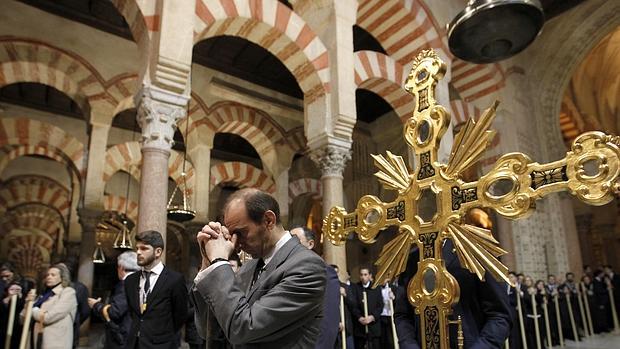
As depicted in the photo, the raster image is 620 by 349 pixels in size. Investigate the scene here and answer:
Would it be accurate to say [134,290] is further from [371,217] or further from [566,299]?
[566,299]

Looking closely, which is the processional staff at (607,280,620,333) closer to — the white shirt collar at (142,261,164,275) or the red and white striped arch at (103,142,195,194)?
the red and white striped arch at (103,142,195,194)

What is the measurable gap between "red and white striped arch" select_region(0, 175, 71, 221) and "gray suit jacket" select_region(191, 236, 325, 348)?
1270 centimetres

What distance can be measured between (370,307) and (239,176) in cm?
577

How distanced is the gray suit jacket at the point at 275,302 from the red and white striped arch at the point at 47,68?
23.3ft

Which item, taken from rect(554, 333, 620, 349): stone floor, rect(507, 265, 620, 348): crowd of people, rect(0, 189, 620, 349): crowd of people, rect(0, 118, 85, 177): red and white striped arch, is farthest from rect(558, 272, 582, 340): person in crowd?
rect(0, 118, 85, 177): red and white striped arch

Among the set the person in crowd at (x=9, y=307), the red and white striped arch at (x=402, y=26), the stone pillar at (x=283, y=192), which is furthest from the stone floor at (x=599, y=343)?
the person in crowd at (x=9, y=307)

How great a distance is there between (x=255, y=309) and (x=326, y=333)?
3.41 ft

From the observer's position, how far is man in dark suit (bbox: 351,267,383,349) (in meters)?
5.22

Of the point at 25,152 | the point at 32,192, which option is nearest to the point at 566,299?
the point at 25,152

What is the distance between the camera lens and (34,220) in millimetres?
16781

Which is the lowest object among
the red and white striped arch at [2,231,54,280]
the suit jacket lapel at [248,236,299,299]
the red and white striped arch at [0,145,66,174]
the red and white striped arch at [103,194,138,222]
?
the suit jacket lapel at [248,236,299,299]

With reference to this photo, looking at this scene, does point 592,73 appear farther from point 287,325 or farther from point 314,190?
point 287,325

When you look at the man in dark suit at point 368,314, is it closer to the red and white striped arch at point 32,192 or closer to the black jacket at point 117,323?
the black jacket at point 117,323

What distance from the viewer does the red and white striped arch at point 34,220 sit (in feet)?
50.5
